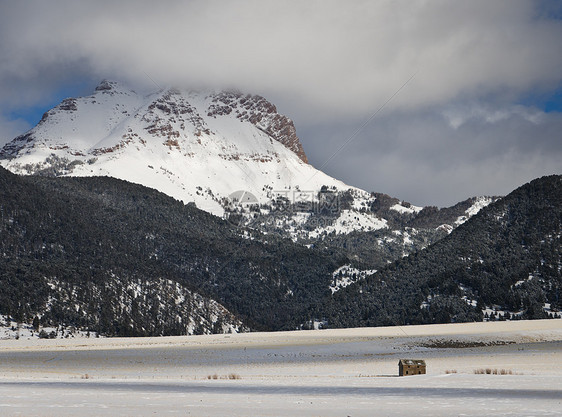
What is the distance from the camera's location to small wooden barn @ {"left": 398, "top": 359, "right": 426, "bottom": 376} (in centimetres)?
6694

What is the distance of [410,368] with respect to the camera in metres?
67.6

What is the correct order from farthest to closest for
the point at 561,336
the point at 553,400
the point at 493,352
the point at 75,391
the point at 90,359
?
the point at 561,336 → the point at 90,359 → the point at 493,352 → the point at 75,391 → the point at 553,400

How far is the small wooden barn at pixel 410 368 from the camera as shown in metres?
66.9

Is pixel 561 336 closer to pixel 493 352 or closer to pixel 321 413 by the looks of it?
pixel 493 352

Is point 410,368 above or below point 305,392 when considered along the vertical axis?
above

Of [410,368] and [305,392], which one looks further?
[410,368]

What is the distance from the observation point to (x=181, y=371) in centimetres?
8525

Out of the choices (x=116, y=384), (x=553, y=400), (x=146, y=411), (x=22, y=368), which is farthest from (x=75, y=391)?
(x=22, y=368)

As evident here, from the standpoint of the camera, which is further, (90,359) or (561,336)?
(561,336)

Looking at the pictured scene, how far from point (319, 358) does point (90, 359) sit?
37270 mm

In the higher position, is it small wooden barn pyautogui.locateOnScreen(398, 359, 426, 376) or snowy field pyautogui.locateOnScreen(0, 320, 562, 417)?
small wooden barn pyautogui.locateOnScreen(398, 359, 426, 376)

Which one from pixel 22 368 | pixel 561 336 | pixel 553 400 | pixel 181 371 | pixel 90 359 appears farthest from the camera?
pixel 561 336

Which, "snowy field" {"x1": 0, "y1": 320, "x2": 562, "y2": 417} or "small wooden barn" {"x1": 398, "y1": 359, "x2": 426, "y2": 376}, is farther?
"small wooden barn" {"x1": 398, "y1": 359, "x2": 426, "y2": 376}

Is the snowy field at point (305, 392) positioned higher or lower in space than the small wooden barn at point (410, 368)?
lower
